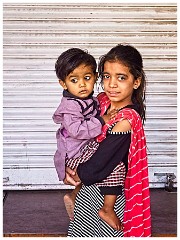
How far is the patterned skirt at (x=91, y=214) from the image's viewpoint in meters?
2.98

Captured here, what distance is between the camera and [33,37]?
16.4 ft

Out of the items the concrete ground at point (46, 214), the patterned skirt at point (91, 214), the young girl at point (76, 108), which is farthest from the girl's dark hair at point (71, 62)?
the concrete ground at point (46, 214)

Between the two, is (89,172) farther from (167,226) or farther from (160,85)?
(160,85)

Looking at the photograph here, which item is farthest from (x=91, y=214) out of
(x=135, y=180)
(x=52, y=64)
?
(x=52, y=64)

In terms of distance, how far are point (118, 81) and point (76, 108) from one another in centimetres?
27

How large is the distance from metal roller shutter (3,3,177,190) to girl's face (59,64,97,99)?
2100 mm

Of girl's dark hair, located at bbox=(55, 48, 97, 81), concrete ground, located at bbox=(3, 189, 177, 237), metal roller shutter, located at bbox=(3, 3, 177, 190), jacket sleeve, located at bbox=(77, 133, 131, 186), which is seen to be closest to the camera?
jacket sleeve, located at bbox=(77, 133, 131, 186)

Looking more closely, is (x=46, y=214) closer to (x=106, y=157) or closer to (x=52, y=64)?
(x=52, y=64)

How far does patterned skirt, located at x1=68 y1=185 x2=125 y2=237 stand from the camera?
298 cm

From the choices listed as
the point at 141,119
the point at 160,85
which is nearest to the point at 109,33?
the point at 160,85

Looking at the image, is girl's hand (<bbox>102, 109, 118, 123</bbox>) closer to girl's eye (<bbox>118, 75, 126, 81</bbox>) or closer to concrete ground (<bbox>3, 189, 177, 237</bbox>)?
girl's eye (<bbox>118, 75, 126, 81</bbox>)

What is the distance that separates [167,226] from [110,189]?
1626mm

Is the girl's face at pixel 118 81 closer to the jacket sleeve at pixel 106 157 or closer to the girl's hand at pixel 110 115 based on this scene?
the girl's hand at pixel 110 115

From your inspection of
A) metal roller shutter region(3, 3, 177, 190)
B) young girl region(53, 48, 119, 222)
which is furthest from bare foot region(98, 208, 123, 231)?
metal roller shutter region(3, 3, 177, 190)
